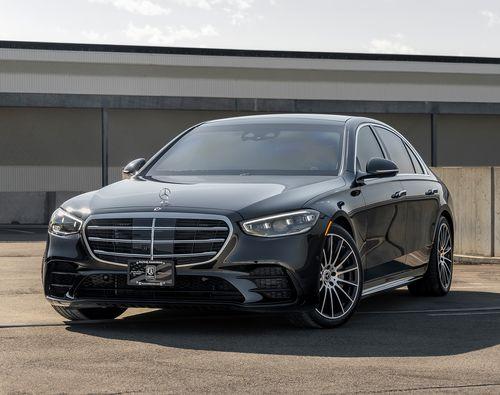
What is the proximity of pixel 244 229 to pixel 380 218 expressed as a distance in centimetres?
183

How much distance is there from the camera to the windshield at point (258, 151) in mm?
9664

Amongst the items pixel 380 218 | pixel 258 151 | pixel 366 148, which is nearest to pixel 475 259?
pixel 366 148

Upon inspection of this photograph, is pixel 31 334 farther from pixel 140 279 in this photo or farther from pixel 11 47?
pixel 11 47

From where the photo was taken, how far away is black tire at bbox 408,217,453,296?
447 inches

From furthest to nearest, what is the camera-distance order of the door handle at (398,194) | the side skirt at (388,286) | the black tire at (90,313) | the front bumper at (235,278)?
the door handle at (398,194), the side skirt at (388,286), the black tire at (90,313), the front bumper at (235,278)

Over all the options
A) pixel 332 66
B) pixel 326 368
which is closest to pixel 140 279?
pixel 326 368

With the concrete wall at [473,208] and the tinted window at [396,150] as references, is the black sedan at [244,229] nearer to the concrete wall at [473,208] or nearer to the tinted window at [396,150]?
the tinted window at [396,150]

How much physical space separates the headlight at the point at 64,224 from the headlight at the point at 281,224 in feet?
4.09

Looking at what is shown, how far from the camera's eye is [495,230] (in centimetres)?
1606

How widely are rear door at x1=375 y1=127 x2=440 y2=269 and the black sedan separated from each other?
0.34 m

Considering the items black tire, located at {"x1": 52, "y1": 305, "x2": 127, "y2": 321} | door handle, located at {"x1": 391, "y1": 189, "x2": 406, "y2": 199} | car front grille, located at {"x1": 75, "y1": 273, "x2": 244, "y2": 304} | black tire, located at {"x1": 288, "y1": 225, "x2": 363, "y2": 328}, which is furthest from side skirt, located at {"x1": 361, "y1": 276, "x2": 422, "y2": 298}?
black tire, located at {"x1": 52, "y1": 305, "x2": 127, "y2": 321}

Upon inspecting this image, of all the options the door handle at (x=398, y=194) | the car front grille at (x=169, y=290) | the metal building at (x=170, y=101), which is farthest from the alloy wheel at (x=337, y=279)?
the metal building at (x=170, y=101)

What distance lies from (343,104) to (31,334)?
32.2 metres

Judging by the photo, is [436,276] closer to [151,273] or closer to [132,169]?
[132,169]
